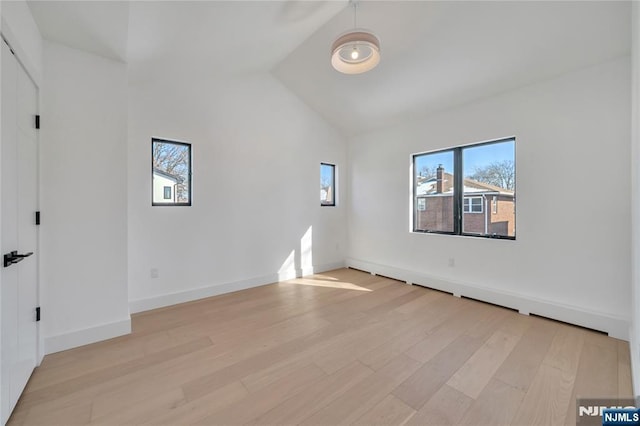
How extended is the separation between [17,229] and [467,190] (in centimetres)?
464

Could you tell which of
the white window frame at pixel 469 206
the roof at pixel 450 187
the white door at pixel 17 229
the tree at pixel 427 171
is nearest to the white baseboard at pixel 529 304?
the white window frame at pixel 469 206

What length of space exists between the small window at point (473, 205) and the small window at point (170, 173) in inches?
152

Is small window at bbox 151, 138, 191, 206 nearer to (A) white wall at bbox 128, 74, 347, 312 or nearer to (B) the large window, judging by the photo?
(A) white wall at bbox 128, 74, 347, 312

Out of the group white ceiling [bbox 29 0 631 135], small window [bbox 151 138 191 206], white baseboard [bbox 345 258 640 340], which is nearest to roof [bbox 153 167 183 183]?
small window [bbox 151 138 191 206]

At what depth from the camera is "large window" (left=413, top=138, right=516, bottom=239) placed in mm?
3350

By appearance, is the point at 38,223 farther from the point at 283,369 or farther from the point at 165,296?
the point at 283,369

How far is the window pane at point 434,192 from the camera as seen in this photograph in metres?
3.97

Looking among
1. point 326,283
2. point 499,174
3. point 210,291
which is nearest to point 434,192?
point 499,174

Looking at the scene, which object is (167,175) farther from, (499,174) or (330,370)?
(499,174)

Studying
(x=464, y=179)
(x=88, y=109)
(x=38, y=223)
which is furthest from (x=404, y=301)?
(x=88, y=109)

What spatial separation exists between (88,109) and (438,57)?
372 centimetres

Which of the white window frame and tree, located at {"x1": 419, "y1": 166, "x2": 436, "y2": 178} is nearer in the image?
the white window frame

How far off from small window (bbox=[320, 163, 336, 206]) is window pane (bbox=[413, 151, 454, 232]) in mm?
1615

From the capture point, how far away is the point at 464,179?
12.4ft
